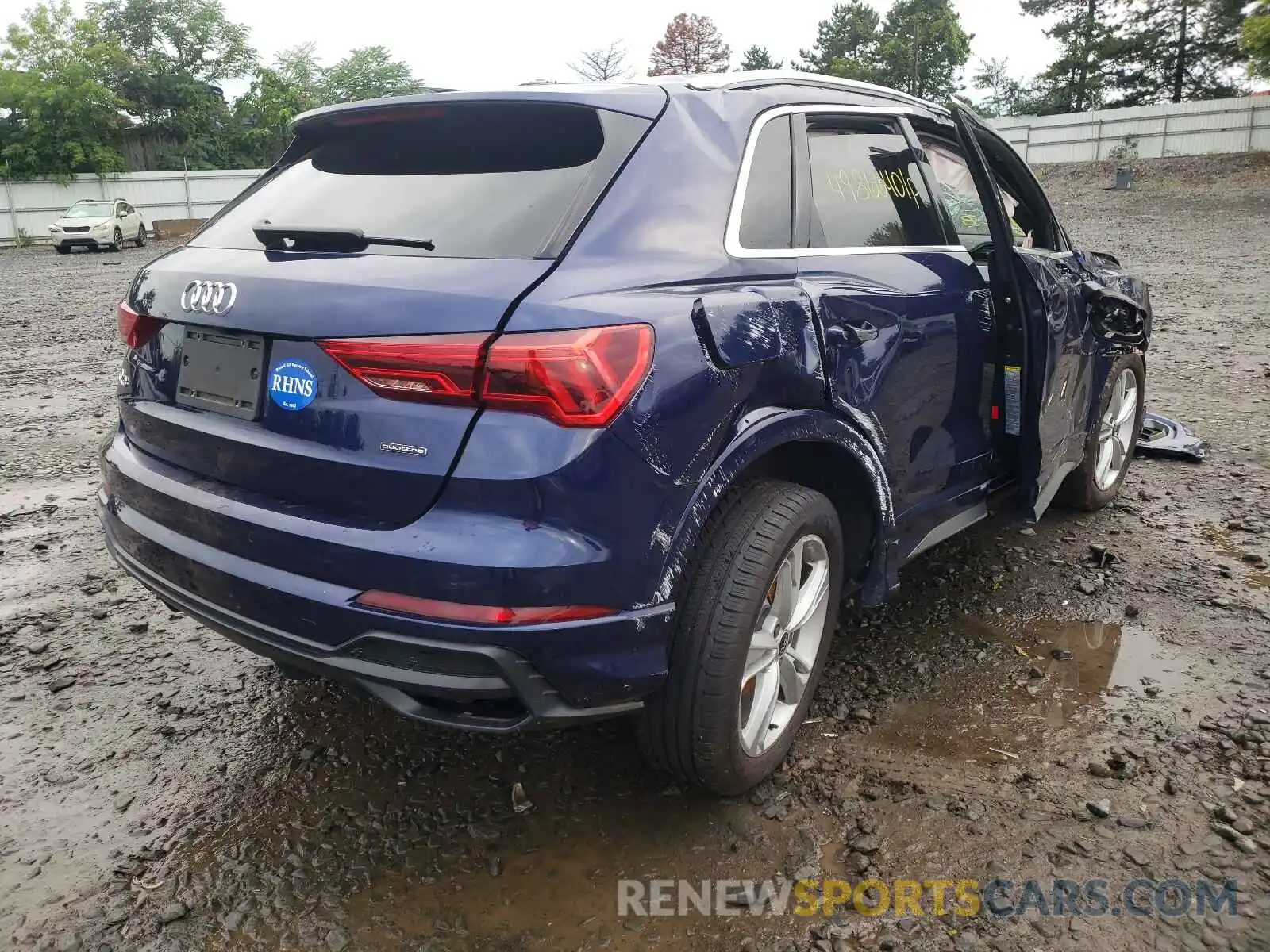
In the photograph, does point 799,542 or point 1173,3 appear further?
point 1173,3

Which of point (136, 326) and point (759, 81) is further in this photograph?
point (759, 81)

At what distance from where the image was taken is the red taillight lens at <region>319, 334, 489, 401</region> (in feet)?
6.42

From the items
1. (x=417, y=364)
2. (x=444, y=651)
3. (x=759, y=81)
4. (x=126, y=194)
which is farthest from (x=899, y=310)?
(x=126, y=194)

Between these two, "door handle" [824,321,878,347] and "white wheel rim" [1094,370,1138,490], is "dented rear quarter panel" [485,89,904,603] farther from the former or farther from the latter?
"white wheel rim" [1094,370,1138,490]

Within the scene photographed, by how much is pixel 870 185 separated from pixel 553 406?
162 cm

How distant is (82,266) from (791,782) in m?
23.1

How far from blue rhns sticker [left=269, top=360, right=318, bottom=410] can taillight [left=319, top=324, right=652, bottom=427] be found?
176mm

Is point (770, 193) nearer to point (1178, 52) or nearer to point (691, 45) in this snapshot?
point (1178, 52)

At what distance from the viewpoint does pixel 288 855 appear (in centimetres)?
238

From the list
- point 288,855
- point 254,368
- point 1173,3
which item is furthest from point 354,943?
point 1173,3

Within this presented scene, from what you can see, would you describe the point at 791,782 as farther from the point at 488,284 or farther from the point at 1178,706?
the point at 488,284

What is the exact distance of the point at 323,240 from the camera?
2305 millimetres

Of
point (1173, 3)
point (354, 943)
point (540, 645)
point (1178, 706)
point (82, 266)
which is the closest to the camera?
point (540, 645)

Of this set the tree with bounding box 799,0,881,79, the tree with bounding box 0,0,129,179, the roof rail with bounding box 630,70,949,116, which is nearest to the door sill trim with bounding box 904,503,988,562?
the roof rail with bounding box 630,70,949,116
